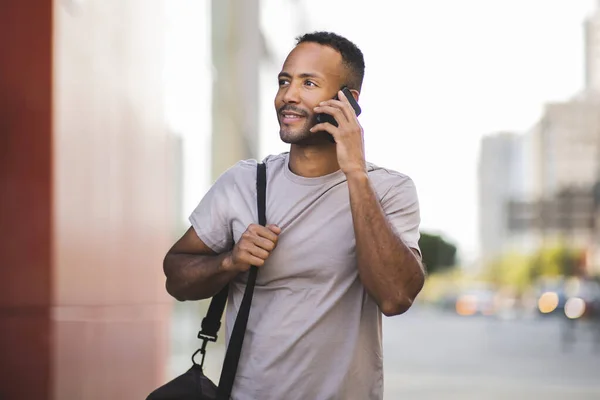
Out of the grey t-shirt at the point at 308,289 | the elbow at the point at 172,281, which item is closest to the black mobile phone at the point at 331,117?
the grey t-shirt at the point at 308,289

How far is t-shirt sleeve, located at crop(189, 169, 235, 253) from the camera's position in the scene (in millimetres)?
3050

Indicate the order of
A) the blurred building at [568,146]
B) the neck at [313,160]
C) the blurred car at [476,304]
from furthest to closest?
1. the blurred car at [476,304]
2. the blurred building at [568,146]
3. the neck at [313,160]

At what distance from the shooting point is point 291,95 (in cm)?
293

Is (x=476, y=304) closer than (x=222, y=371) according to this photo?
No

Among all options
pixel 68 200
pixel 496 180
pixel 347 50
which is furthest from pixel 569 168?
pixel 347 50

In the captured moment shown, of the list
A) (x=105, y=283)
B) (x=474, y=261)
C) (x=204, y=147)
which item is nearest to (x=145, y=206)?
(x=105, y=283)

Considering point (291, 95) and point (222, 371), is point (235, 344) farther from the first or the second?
point (291, 95)

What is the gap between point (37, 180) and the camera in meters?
4.48

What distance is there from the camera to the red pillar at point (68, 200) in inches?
Answer: 174

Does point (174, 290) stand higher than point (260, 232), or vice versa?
point (260, 232)

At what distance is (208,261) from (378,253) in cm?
46

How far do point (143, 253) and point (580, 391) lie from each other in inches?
309

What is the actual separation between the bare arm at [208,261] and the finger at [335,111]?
0.31 metres

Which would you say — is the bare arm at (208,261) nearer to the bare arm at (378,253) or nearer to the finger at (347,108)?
the bare arm at (378,253)
